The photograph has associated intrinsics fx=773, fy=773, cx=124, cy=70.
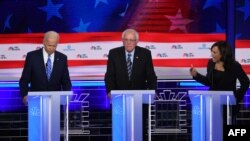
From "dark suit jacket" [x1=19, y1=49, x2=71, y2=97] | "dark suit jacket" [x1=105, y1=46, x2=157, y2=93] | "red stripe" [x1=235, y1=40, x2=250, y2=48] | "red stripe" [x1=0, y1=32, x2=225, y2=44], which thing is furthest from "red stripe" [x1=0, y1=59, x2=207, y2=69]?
"dark suit jacket" [x1=19, y1=49, x2=71, y2=97]

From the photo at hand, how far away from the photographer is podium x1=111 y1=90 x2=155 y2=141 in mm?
7340

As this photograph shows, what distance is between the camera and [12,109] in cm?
1082

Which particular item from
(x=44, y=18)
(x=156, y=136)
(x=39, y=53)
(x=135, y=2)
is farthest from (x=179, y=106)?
(x=39, y=53)

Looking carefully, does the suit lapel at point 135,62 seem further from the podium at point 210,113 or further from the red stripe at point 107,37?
the red stripe at point 107,37

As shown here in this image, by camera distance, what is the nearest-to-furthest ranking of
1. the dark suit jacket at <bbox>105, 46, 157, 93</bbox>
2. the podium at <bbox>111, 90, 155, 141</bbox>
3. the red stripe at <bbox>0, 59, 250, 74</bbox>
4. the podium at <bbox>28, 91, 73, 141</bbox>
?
the podium at <bbox>28, 91, 73, 141</bbox>
the podium at <bbox>111, 90, 155, 141</bbox>
the dark suit jacket at <bbox>105, 46, 157, 93</bbox>
the red stripe at <bbox>0, 59, 250, 74</bbox>

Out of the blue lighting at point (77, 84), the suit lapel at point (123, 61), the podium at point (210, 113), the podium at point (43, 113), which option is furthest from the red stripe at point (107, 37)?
the podium at point (43, 113)

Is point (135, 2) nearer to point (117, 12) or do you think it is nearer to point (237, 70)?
point (117, 12)

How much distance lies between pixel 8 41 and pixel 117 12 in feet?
5.00

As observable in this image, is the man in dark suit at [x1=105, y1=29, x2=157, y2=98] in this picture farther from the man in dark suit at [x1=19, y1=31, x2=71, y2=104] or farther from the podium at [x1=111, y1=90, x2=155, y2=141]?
the podium at [x1=111, y1=90, x2=155, y2=141]

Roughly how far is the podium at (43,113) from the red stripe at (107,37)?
3.28 m

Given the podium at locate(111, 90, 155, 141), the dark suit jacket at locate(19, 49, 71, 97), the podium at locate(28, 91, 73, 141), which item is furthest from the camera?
the dark suit jacket at locate(19, 49, 71, 97)

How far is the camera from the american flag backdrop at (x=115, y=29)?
1041cm

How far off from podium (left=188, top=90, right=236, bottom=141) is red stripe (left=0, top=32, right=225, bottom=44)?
3.06 meters

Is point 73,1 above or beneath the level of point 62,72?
above
